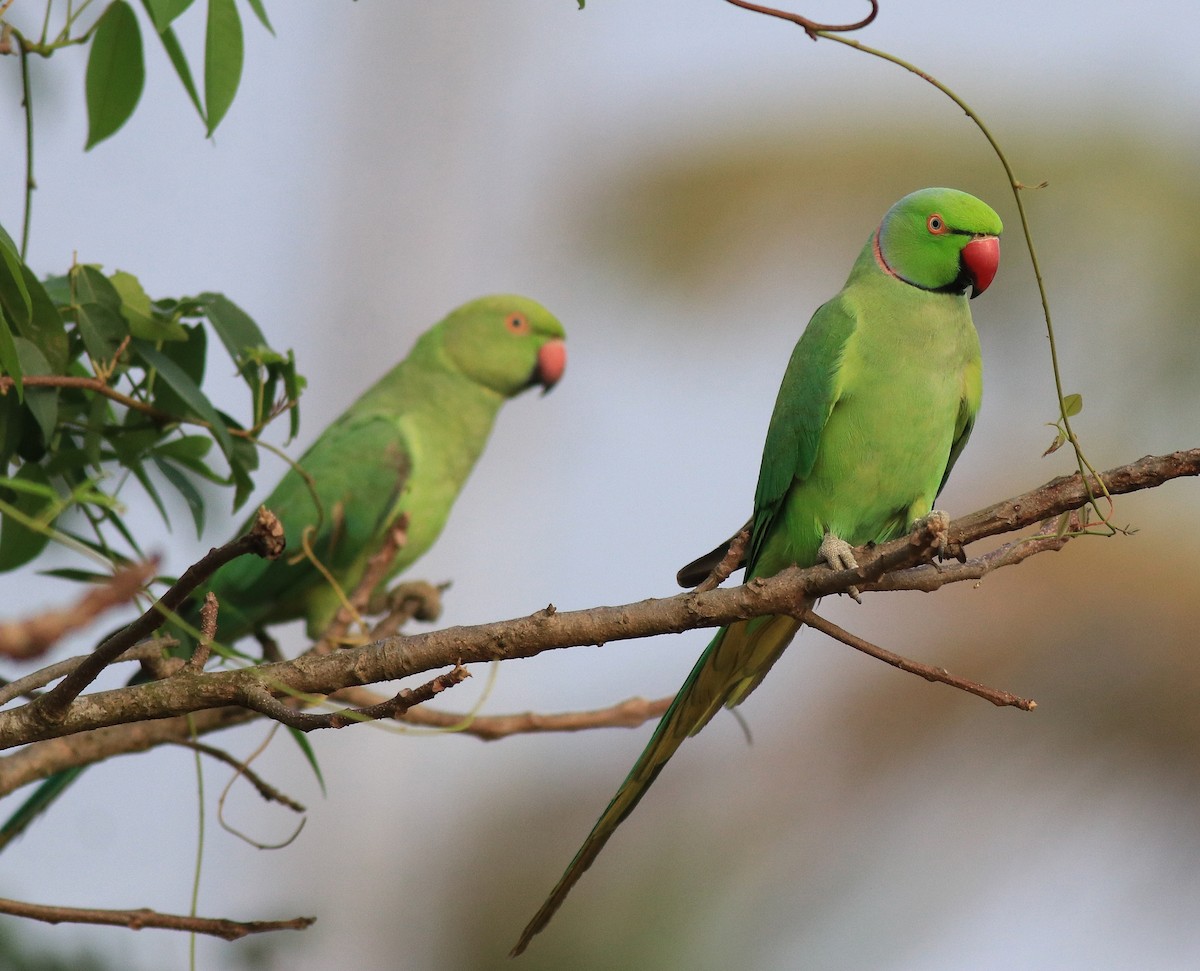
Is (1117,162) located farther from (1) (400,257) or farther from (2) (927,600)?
(1) (400,257)

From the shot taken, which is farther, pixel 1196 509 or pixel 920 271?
pixel 1196 509

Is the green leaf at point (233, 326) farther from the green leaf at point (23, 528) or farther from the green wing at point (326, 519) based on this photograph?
the green wing at point (326, 519)

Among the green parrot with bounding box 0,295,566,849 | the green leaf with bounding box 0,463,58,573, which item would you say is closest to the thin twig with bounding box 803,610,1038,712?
the green leaf with bounding box 0,463,58,573

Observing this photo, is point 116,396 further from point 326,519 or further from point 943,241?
point 326,519

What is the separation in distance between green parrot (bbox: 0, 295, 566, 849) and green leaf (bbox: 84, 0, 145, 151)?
1.23 metres

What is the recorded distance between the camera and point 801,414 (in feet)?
6.82

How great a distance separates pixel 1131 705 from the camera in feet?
20.2

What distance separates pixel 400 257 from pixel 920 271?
639 cm

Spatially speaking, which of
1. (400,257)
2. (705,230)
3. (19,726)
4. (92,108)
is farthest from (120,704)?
(400,257)

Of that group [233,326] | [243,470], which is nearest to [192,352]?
[233,326]

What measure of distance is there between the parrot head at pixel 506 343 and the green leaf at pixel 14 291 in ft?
8.11

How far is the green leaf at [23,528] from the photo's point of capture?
1.48 metres

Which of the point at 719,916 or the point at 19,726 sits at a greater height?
the point at 19,726

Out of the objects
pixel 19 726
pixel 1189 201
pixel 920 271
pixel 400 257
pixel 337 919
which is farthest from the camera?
pixel 400 257
